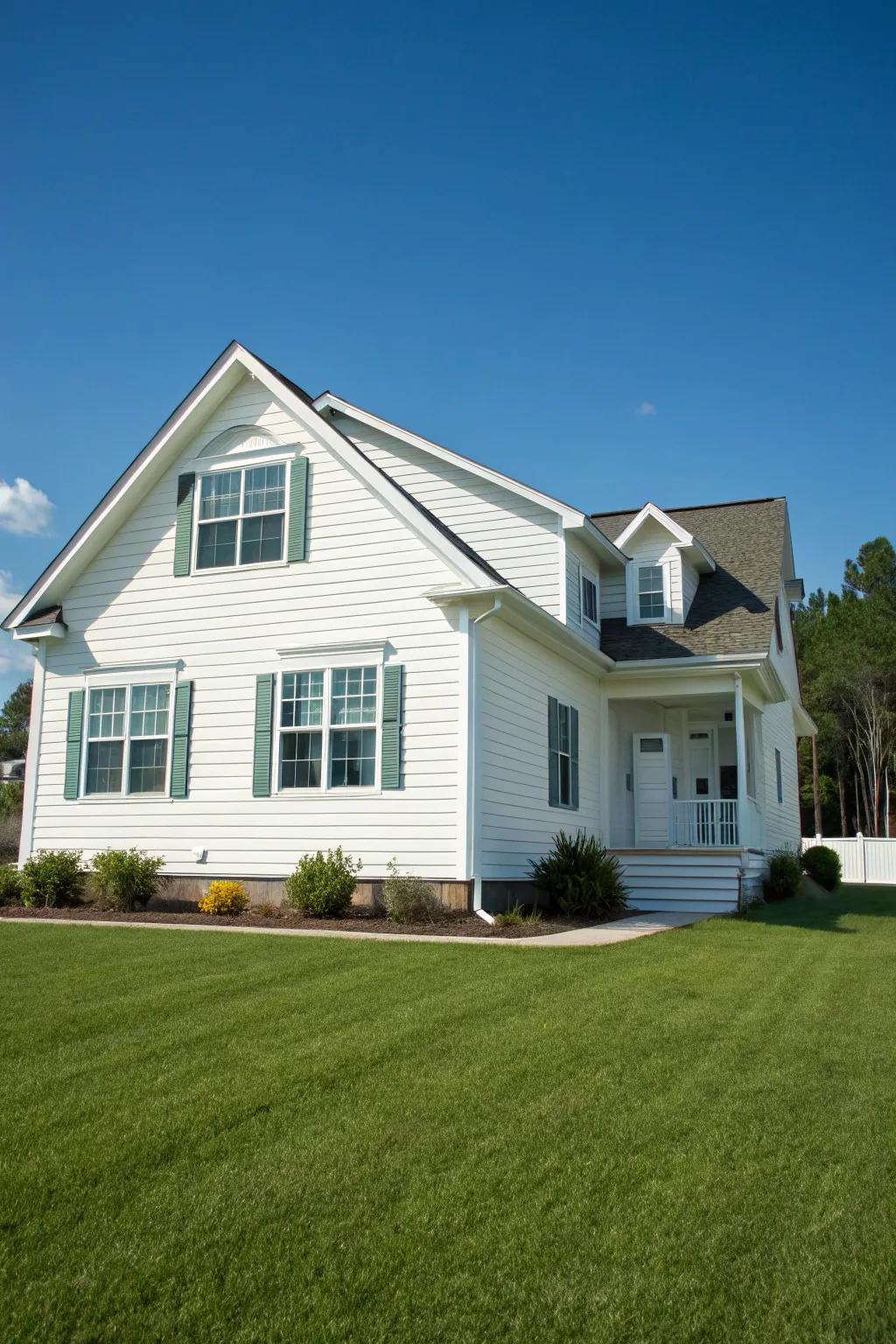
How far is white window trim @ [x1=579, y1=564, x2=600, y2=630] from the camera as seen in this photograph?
1761 cm

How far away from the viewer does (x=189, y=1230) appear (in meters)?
3.80

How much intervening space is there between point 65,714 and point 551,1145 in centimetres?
1307

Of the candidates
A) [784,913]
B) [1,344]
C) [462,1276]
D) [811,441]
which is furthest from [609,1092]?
[811,441]

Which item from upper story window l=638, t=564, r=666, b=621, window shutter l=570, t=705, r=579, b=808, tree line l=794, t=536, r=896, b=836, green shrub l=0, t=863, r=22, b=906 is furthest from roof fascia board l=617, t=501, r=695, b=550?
tree line l=794, t=536, r=896, b=836

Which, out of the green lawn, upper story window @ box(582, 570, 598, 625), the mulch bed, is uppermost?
upper story window @ box(582, 570, 598, 625)

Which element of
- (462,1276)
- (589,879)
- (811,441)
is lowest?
(462,1276)

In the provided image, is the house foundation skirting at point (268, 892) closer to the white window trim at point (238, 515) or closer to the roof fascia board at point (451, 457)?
the white window trim at point (238, 515)

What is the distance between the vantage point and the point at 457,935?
38.1 feet

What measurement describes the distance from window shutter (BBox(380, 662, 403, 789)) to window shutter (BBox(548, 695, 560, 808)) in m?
3.02

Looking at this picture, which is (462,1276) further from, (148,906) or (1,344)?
(1,344)

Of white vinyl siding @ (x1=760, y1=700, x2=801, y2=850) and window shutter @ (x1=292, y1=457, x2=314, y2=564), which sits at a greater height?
window shutter @ (x1=292, y1=457, x2=314, y2=564)

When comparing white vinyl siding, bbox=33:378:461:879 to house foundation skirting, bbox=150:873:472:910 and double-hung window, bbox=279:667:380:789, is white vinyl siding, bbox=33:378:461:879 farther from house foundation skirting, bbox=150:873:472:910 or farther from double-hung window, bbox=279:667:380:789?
double-hung window, bbox=279:667:380:789

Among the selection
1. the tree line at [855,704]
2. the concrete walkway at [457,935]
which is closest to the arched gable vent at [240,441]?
the concrete walkway at [457,935]

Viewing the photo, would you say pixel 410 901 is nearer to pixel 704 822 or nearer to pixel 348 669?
pixel 348 669
